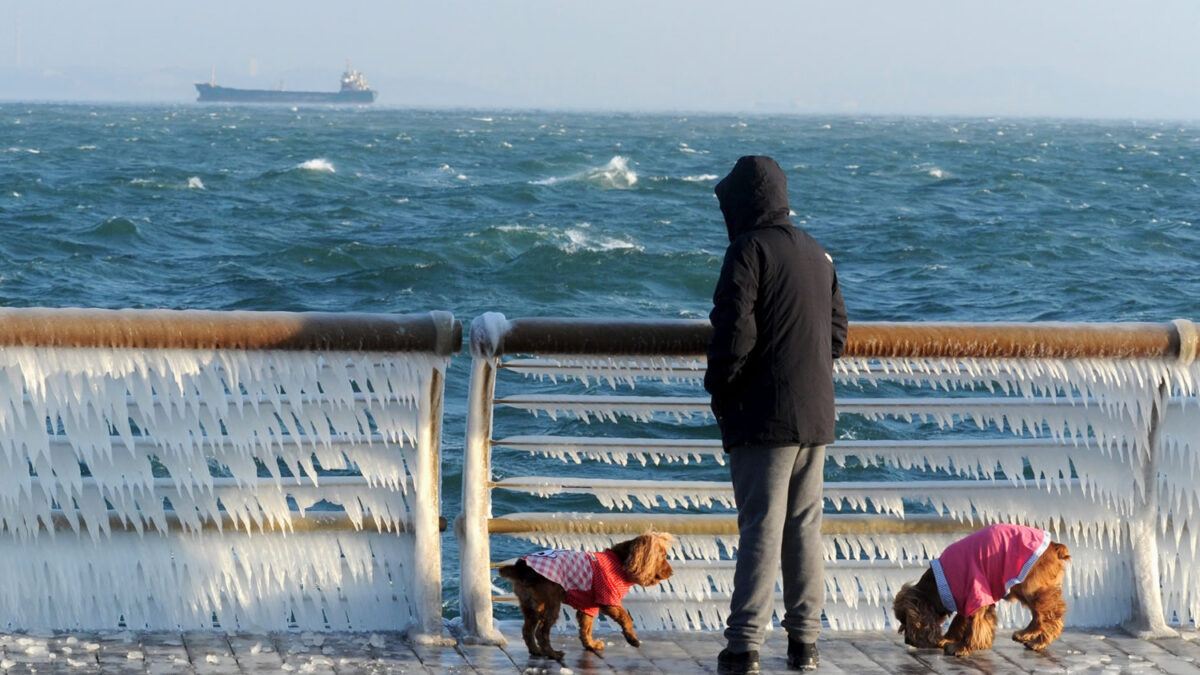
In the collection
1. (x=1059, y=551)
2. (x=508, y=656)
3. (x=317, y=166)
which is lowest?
(x=317, y=166)

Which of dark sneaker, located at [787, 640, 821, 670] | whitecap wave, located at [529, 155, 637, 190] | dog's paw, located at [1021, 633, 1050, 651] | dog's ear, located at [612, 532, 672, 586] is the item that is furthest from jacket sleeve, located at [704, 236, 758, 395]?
whitecap wave, located at [529, 155, 637, 190]

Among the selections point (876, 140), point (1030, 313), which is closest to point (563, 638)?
point (1030, 313)

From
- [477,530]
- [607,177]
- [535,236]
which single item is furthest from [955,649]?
[607,177]

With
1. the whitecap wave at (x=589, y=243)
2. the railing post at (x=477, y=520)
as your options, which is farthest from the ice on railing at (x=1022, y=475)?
the whitecap wave at (x=589, y=243)

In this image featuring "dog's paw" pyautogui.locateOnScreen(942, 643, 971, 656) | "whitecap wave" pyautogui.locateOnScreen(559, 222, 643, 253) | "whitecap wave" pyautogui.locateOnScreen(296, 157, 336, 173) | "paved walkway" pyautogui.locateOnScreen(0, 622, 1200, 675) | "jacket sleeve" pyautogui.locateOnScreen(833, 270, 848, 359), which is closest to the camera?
"paved walkway" pyautogui.locateOnScreen(0, 622, 1200, 675)

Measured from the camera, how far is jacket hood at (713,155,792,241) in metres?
4.57

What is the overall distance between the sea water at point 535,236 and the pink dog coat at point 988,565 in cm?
558

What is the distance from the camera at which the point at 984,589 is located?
493 centimetres

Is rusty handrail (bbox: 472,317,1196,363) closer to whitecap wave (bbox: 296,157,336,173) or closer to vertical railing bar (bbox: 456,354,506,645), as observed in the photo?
vertical railing bar (bbox: 456,354,506,645)

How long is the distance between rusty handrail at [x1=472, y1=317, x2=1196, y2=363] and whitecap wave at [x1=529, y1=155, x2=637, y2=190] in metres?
46.1

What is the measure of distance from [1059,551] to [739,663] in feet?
3.80

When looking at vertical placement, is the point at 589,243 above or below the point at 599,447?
below

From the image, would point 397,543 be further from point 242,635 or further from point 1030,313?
point 1030,313

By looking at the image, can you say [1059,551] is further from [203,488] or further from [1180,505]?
[203,488]
